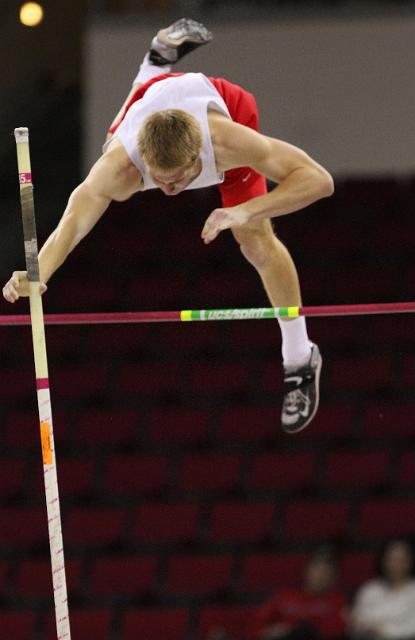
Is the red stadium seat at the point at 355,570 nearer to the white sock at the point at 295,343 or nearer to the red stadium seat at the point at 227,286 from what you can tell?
the red stadium seat at the point at 227,286

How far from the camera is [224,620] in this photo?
739 cm

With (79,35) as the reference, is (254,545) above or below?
below

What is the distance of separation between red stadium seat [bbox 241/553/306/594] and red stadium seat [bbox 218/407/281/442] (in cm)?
101

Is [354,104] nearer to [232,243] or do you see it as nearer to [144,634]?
[232,243]

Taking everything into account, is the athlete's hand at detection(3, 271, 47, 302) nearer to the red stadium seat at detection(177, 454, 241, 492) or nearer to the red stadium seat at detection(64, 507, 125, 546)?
the red stadium seat at detection(64, 507, 125, 546)

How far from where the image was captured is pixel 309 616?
22.5 feet

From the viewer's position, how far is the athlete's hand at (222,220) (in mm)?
4258

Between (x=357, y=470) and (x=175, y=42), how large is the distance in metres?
3.59

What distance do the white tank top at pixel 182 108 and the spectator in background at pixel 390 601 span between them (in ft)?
9.19

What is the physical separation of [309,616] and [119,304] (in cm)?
312

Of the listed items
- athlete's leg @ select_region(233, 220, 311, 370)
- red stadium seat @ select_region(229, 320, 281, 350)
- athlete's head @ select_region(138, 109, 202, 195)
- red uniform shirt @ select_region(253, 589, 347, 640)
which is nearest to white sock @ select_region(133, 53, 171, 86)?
athlete's leg @ select_region(233, 220, 311, 370)

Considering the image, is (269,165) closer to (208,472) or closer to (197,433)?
(208,472)

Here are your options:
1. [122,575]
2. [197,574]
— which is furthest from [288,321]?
[122,575]

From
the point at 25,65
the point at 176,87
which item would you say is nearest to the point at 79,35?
Result: the point at 25,65
